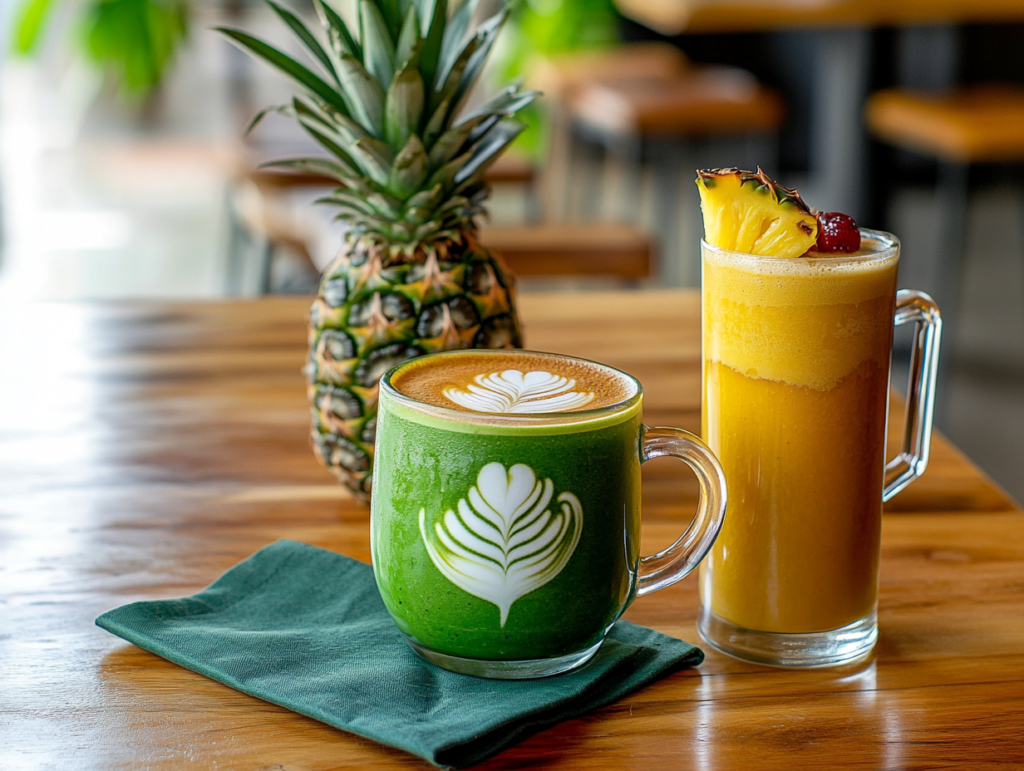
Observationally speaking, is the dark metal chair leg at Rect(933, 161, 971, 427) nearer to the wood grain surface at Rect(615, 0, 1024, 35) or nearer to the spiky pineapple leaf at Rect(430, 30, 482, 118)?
the wood grain surface at Rect(615, 0, 1024, 35)

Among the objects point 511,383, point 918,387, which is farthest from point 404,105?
point 918,387

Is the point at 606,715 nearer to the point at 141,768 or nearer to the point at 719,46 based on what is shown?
the point at 141,768

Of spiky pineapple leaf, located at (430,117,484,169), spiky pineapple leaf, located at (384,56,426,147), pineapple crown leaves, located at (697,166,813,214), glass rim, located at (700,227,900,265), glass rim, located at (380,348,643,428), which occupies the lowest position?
glass rim, located at (380,348,643,428)

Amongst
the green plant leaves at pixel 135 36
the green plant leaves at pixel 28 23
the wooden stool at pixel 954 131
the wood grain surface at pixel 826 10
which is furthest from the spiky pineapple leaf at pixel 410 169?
the green plant leaves at pixel 135 36

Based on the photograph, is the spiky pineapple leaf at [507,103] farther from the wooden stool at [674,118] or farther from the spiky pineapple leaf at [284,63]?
the wooden stool at [674,118]

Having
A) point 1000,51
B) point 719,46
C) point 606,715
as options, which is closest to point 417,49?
point 606,715

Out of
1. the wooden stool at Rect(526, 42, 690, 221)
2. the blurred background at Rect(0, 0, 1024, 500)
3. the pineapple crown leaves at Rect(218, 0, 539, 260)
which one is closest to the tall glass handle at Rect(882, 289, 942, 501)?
the pineapple crown leaves at Rect(218, 0, 539, 260)

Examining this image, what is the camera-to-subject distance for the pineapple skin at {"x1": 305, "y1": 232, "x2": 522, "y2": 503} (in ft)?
2.55

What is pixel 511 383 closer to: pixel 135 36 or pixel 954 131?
pixel 954 131

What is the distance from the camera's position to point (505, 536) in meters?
0.52

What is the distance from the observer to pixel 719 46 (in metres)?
5.92

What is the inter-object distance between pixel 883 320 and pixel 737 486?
11 centimetres

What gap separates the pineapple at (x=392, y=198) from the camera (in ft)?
2.50

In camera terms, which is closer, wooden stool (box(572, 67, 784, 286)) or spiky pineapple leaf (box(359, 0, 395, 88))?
spiky pineapple leaf (box(359, 0, 395, 88))
